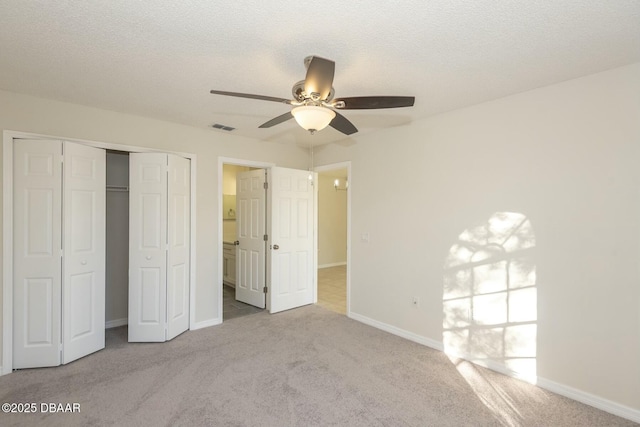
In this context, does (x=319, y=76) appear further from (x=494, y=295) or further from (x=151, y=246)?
(x=151, y=246)

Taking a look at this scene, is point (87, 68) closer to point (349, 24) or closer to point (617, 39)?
point (349, 24)

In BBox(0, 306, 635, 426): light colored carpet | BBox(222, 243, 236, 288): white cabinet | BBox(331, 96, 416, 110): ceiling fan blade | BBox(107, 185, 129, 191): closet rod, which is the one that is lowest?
BBox(0, 306, 635, 426): light colored carpet

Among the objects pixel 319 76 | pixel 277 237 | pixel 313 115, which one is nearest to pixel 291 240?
pixel 277 237

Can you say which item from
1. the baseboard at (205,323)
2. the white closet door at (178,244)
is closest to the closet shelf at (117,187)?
the white closet door at (178,244)

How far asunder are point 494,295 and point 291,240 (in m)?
2.73

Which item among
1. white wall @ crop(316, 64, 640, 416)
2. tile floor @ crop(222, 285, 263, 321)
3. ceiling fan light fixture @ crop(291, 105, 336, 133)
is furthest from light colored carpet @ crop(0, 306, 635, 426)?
ceiling fan light fixture @ crop(291, 105, 336, 133)

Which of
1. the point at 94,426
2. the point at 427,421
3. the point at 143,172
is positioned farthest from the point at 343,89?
the point at 94,426

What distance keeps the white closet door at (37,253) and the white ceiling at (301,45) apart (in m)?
0.64

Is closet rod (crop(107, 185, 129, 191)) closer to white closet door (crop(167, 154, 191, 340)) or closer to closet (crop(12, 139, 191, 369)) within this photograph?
closet (crop(12, 139, 191, 369))

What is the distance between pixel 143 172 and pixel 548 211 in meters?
3.96

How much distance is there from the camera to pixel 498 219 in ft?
9.37

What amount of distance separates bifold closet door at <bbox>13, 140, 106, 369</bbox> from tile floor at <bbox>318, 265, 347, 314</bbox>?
10.3 feet

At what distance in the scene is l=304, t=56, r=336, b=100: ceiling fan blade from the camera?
1.60 m

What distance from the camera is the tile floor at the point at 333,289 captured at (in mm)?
4836
